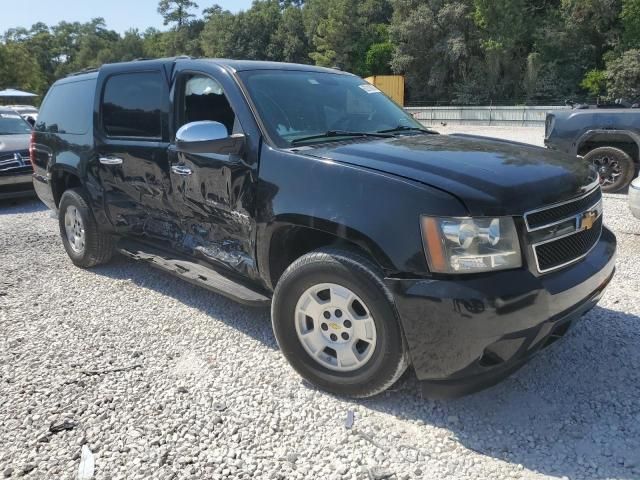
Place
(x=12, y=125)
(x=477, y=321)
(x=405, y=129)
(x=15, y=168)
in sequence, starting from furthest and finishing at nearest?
(x=12, y=125)
(x=15, y=168)
(x=405, y=129)
(x=477, y=321)

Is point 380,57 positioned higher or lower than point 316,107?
higher

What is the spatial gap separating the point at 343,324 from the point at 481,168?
43.4 inches

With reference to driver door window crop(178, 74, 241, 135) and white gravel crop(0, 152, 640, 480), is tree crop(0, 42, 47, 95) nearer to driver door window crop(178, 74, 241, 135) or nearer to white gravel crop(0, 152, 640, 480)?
white gravel crop(0, 152, 640, 480)

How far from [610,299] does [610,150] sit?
4.80m

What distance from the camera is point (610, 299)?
13.8ft

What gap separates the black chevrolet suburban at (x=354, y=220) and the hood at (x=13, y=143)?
18.4 feet

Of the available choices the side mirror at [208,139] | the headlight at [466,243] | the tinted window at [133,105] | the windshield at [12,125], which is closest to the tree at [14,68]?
the windshield at [12,125]

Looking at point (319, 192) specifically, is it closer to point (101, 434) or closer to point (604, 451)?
point (101, 434)

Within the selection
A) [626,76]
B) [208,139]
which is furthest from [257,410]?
[626,76]

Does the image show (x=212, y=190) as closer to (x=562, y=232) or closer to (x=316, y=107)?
(x=316, y=107)

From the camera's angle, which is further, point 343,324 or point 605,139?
point 605,139

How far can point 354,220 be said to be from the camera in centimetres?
262

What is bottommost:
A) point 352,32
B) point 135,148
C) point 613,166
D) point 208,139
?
point 613,166

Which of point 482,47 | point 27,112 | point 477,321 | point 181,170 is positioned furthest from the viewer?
point 482,47
